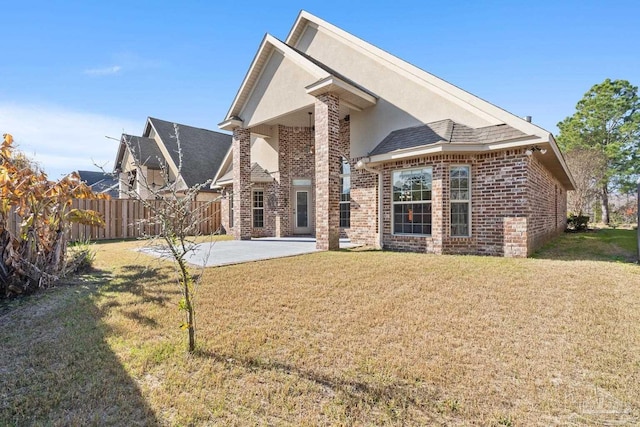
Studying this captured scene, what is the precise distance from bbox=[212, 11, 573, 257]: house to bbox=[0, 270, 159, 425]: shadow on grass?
16.9 feet

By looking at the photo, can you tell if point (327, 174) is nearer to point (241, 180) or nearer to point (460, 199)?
point (460, 199)

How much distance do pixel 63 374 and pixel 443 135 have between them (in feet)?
31.8

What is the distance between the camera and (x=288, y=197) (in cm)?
1473

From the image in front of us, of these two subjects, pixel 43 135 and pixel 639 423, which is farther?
pixel 43 135

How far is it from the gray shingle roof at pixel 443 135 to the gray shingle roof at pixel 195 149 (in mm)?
14225

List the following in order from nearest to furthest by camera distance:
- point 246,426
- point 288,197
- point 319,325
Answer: point 246,426 < point 319,325 < point 288,197

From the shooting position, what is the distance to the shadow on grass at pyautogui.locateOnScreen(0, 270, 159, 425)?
8.07 feet

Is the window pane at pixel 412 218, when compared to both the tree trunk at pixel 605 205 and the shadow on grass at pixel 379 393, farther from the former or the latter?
the tree trunk at pixel 605 205

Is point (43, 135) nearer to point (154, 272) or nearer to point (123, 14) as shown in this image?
point (123, 14)

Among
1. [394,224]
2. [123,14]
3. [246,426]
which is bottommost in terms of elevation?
[246,426]

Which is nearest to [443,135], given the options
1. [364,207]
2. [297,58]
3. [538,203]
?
[364,207]

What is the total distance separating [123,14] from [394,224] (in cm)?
1043

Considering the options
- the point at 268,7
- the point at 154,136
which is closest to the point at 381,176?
the point at 268,7

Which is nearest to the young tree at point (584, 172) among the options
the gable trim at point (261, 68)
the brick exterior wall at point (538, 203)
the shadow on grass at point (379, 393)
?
the brick exterior wall at point (538, 203)
